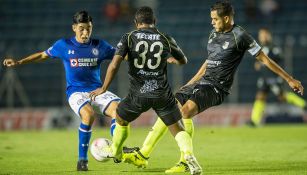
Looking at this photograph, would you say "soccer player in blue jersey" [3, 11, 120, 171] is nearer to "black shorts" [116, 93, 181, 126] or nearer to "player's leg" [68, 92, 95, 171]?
"player's leg" [68, 92, 95, 171]

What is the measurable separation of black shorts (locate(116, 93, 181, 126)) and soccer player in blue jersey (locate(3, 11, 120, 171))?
2.86ft

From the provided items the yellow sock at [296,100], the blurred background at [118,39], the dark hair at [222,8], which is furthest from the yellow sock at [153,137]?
the blurred background at [118,39]

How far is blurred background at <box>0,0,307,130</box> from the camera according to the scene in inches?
856

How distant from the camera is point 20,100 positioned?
22.0 m

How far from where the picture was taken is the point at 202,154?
1188cm

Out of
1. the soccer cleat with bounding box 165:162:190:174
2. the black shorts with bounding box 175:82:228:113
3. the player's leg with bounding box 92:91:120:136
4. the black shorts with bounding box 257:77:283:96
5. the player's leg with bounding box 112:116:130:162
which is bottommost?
the black shorts with bounding box 257:77:283:96

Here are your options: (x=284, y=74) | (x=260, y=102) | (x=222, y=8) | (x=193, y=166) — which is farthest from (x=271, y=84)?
(x=193, y=166)

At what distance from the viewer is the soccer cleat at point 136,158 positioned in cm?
932

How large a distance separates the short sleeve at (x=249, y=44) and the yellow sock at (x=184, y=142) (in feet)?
4.73

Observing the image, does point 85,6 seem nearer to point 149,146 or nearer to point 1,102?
point 1,102

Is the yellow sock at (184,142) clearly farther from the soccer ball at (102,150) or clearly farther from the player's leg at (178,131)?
the soccer ball at (102,150)

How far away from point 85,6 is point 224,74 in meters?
17.6

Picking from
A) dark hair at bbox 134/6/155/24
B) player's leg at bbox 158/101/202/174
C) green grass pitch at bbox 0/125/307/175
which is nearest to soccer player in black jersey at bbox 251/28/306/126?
green grass pitch at bbox 0/125/307/175

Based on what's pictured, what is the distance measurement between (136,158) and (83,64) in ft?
5.36
